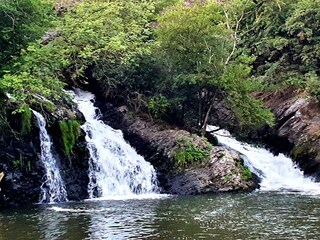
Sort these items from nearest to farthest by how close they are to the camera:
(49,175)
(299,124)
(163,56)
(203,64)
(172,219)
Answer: (172,219), (49,175), (203,64), (163,56), (299,124)

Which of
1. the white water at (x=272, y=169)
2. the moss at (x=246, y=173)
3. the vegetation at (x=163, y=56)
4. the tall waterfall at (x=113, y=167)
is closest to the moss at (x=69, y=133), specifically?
the vegetation at (x=163, y=56)

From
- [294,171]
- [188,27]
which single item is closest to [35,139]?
[188,27]

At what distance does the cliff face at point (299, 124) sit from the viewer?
2927 cm

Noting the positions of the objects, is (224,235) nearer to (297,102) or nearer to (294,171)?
(294,171)

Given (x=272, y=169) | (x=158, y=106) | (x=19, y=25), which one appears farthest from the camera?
(x=158, y=106)

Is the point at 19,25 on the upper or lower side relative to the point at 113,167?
upper

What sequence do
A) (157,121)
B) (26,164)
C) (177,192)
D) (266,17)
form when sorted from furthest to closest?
(266,17), (157,121), (177,192), (26,164)

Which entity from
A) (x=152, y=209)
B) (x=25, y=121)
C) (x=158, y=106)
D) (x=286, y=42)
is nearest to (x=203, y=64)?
(x=158, y=106)

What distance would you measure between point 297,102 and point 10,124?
19.7 metres

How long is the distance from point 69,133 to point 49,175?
2.62 m

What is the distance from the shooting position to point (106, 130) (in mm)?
28172

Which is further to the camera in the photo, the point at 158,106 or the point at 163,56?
the point at 163,56

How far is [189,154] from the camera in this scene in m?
26.7

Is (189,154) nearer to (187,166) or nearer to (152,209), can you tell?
(187,166)
